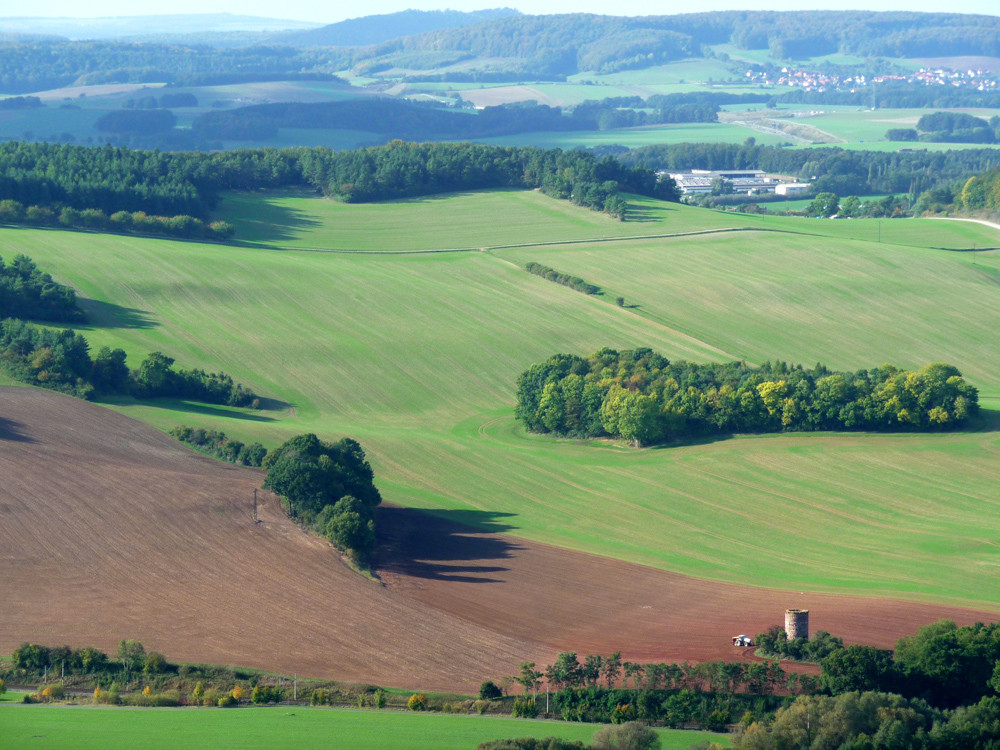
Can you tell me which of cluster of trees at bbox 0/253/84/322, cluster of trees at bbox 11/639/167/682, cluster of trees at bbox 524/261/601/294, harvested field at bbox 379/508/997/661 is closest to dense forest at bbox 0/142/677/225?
cluster of trees at bbox 524/261/601/294

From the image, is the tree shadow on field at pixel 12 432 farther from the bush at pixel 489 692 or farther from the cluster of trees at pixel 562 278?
the cluster of trees at pixel 562 278

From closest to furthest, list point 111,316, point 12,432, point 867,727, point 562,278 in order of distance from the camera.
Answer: point 867,727 → point 12,432 → point 111,316 → point 562,278

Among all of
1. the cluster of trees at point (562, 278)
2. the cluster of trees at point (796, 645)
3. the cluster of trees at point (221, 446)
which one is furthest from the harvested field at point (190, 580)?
the cluster of trees at point (562, 278)

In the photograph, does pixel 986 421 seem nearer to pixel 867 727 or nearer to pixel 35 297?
pixel 867 727

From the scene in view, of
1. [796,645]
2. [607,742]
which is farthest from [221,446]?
[607,742]

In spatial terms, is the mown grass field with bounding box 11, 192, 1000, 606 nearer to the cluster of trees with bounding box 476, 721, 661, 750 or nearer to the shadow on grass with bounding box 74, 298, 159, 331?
the shadow on grass with bounding box 74, 298, 159, 331

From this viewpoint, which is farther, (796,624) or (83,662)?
(796,624)

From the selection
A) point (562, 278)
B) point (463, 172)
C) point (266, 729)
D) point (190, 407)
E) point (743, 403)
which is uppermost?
point (463, 172)
